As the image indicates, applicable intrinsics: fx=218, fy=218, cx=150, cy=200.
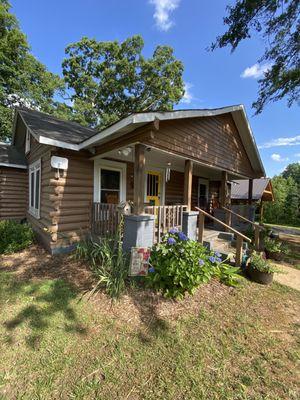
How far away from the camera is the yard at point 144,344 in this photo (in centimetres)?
233

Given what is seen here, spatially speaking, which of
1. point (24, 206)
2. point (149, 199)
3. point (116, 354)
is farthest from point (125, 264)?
point (24, 206)

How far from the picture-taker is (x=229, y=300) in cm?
411

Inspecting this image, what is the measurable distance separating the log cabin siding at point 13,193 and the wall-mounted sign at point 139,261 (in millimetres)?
7995

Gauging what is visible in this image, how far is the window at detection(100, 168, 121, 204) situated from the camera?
740 centimetres

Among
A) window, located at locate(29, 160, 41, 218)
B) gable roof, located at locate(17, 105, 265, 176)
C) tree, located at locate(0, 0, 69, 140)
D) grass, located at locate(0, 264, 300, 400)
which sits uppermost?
tree, located at locate(0, 0, 69, 140)

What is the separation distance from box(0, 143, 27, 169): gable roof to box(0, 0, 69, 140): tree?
7924 mm

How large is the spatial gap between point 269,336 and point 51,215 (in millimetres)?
5417

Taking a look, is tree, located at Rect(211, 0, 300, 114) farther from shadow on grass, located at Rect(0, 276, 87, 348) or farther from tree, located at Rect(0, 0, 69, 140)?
tree, located at Rect(0, 0, 69, 140)

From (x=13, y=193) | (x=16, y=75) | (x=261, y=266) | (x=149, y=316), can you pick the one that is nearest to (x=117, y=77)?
(x=16, y=75)

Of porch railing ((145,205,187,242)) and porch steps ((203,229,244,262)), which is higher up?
porch railing ((145,205,187,242))

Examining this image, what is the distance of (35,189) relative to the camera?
323 inches

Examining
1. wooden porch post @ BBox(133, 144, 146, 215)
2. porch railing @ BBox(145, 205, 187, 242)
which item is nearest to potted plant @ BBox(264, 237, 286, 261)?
porch railing @ BBox(145, 205, 187, 242)

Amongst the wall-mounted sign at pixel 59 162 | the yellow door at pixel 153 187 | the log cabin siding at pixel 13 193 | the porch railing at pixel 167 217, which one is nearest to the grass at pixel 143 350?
the porch railing at pixel 167 217

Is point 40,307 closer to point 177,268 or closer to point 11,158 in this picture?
point 177,268
